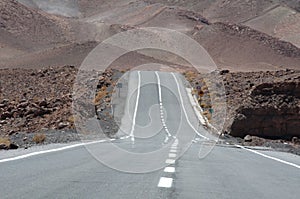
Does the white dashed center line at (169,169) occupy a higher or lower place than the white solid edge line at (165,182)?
higher

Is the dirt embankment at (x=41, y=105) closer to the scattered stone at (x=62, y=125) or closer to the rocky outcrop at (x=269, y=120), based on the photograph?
the scattered stone at (x=62, y=125)

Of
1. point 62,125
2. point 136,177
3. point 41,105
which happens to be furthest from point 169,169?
point 41,105

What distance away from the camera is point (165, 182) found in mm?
10500

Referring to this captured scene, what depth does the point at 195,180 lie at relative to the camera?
1109cm

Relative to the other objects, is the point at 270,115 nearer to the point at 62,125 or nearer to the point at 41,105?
the point at 62,125

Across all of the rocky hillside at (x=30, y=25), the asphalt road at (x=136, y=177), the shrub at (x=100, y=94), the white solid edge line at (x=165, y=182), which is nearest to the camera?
the asphalt road at (x=136, y=177)

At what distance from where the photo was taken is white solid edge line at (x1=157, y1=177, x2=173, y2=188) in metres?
10.0

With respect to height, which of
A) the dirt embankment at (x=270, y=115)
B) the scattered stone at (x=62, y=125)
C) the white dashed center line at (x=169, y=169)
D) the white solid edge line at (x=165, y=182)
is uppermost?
the dirt embankment at (x=270, y=115)

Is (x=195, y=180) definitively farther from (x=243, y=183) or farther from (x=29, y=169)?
(x=29, y=169)

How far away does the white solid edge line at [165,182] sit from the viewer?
1002 centimetres

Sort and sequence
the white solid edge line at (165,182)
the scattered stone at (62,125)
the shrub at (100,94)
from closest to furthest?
1. the white solid edge line at (165,182)
2. the scattered stone at (62,125)
3. the shrub at (100,94)

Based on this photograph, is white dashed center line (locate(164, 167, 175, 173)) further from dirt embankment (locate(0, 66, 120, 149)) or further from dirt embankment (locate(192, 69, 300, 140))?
dirt embankment (locate(192, 69, 300, 140))

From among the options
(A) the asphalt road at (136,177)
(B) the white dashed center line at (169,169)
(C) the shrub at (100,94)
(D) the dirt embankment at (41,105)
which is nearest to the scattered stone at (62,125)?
(D) the dirt embankment at (41,105)

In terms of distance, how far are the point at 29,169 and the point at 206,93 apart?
169 ft
